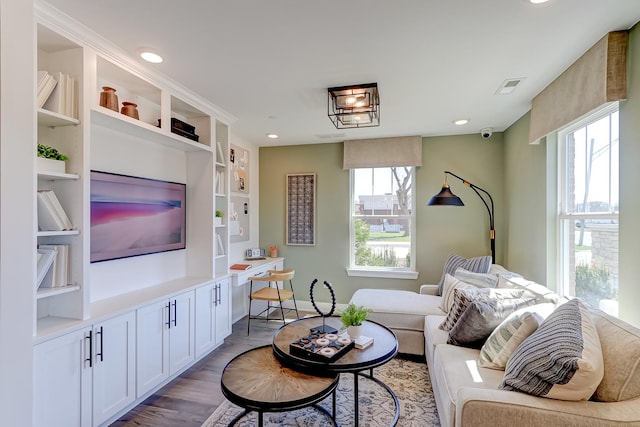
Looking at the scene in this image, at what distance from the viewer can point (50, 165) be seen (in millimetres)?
1843

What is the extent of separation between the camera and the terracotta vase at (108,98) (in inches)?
87.2

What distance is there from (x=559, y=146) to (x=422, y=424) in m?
2.52

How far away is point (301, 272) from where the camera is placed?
4758 mm

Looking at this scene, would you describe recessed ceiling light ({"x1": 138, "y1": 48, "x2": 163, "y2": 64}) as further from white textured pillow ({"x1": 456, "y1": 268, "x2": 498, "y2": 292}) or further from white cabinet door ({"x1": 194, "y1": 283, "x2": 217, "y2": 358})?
white textured pillow ({"x1": 456, "y1": 268, "x2": 498, "y2": 292})

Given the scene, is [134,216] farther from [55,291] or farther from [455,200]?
[455,200]

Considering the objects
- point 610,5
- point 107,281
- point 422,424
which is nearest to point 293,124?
point 107,281

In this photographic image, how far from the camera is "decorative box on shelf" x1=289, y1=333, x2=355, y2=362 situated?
6.24 ft

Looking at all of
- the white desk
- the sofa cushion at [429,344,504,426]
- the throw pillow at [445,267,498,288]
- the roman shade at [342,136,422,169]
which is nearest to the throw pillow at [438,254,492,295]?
the throw pillow at [445,267,498,288]

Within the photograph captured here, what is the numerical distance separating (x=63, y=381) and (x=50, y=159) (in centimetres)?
127

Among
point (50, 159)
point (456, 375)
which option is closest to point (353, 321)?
point (456, 375)

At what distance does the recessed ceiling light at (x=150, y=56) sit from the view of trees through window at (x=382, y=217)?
2.90 m

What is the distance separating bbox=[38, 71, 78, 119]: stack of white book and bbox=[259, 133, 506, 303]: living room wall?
3.01 m

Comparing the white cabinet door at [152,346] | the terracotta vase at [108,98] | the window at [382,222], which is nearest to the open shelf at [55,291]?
the white cabinet door at [152,346]

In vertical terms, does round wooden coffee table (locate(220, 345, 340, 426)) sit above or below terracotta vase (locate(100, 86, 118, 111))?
below
